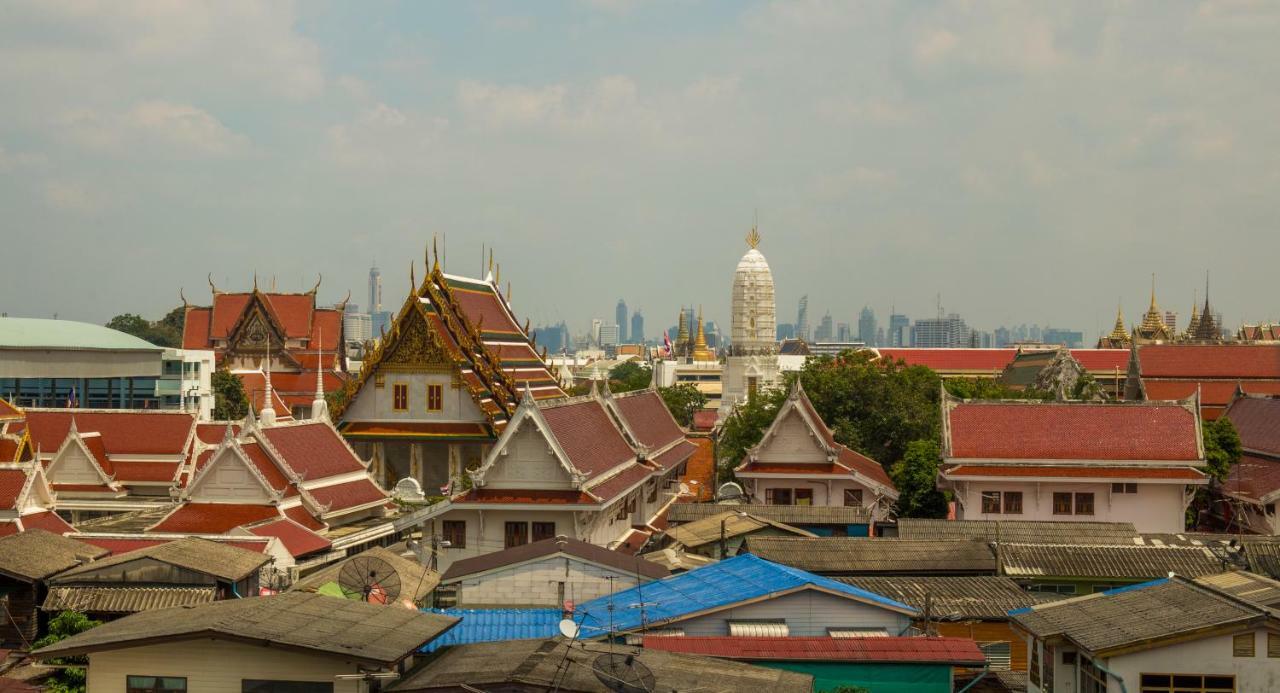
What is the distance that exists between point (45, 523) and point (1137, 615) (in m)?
24.1

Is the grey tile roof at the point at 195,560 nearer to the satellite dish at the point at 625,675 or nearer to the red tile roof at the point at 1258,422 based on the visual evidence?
the satellite dish at the point at 625,675

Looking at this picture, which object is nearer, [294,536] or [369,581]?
[369,581]

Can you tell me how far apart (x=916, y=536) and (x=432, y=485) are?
2122 centimetres

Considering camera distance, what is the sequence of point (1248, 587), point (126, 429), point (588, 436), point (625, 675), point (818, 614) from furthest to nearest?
point (126, 429) < point (588, 436) < point (818, 614) < point (1248, 587) < point (625, 675)

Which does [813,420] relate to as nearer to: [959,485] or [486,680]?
[959,485]

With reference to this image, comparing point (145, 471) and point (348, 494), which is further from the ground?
point (145, 471)

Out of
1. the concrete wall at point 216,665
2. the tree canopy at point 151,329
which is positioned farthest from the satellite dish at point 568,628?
the tree canopy at point 151,329

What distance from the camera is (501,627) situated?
20.7 m

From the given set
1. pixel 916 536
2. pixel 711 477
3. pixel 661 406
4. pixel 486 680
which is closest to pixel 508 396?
pixel 661 406

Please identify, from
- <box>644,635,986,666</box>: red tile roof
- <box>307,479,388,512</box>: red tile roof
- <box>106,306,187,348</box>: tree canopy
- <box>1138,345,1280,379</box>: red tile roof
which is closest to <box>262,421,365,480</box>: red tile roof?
<box>307,479,388,512</box>: red tile roof

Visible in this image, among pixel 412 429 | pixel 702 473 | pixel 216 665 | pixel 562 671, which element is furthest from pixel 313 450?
pixel 702 473

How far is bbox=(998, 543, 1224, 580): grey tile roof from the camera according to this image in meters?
26.7

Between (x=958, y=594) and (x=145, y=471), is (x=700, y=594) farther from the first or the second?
(x=145, y=471)

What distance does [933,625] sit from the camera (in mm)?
22641
